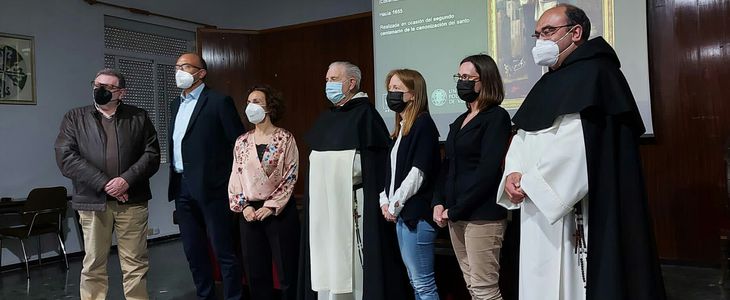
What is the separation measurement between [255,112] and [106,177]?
3.15 ft

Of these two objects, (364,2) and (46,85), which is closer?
(46,85)

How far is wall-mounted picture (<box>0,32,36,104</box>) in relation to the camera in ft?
18.4

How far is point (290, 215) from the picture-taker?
9.79 feet

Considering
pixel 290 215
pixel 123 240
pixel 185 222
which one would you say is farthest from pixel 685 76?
pixel 123 240

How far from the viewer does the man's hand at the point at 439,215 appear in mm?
2395

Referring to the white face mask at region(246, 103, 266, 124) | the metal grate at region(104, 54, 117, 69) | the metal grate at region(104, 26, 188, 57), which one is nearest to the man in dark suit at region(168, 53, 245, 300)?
the white face mask at region(246, 103, 266, 124)

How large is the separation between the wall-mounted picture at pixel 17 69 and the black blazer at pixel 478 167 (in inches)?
204

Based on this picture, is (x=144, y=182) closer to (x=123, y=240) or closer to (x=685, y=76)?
(x=123, y=240)

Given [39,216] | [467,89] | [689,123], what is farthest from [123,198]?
[689,123]

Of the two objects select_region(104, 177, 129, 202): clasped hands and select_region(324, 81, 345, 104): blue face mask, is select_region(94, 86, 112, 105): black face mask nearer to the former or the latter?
select_region(104, 177, 129, 202): clasped hands

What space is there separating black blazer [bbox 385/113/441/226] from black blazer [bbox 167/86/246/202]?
46.2 inches

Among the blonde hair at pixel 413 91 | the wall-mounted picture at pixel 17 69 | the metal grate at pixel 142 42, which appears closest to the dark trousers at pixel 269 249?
the blonde hair at pixel 413 91

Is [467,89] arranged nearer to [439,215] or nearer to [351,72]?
[439,215]

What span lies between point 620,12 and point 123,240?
3524 mm
